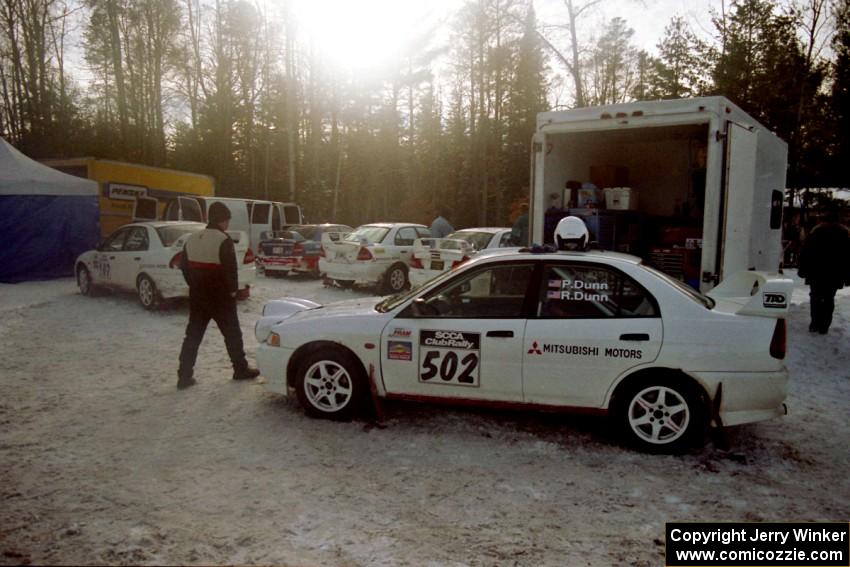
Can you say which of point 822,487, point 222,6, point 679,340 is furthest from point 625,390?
point 222,6

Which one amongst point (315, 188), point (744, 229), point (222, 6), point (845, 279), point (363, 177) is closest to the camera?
point (744, 229)

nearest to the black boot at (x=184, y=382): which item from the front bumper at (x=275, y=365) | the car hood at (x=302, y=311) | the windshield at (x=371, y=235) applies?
the car hood at (x=302, y=311)

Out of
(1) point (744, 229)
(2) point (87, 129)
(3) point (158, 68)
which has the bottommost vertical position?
(1) point (744, 229)

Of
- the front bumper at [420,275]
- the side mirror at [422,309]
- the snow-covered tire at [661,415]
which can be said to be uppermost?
the side mirror at [422,309]

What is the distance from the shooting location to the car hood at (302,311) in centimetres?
538

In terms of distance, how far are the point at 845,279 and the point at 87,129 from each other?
31.5 metres

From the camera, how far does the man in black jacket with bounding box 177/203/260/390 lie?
633 centimetres

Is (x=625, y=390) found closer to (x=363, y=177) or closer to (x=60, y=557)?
(x=60, y=557)

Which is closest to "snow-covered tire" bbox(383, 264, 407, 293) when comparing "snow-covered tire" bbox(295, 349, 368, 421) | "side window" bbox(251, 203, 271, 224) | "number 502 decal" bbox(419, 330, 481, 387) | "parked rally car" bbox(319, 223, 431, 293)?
"parked rally car" bbox(319, 223, 431, 293)

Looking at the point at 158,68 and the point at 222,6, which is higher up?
the point at 222,6

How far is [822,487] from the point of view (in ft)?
13.5

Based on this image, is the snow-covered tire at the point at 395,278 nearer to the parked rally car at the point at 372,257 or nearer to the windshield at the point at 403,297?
the parked rally car at the point at 372,257

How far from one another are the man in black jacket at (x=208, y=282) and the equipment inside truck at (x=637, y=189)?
14.5ft

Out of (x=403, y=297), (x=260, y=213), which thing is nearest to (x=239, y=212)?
(x=260, y=213)
